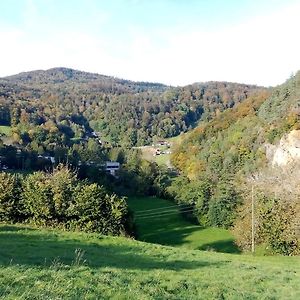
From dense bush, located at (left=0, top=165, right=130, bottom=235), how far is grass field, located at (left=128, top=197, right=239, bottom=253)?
10963 mm

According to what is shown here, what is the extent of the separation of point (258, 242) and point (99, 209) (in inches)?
584

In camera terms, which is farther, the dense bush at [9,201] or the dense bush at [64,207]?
the dense bush at [64,207]

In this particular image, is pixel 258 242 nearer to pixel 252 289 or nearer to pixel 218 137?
pixel 252 289

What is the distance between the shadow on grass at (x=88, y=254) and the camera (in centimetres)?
1488

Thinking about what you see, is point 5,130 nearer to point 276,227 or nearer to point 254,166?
point 254,166

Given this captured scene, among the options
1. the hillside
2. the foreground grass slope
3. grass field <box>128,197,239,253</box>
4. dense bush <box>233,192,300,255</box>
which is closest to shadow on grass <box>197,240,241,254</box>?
grass field <box>128,197,239,253</box>

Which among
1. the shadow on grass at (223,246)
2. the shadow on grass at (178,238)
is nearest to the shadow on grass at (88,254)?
the shadow on grass at (223,246)

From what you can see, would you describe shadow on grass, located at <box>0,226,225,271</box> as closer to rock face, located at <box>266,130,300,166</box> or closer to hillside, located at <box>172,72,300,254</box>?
hillside, located at <box>172,72,300,254</box>

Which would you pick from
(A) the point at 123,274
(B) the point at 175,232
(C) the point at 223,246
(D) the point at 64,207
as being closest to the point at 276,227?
(C) the point at 223,246

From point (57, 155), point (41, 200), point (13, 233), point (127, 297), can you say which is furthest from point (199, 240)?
point (57, 155)

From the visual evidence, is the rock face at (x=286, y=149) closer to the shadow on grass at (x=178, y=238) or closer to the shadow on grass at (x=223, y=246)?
the shadow on grass at (x=178, y=238)

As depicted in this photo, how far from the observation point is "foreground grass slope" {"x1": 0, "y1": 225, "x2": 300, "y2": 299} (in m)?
9.14

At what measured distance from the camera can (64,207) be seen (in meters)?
Answer: 36.2

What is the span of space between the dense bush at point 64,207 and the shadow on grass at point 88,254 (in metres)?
11.2
